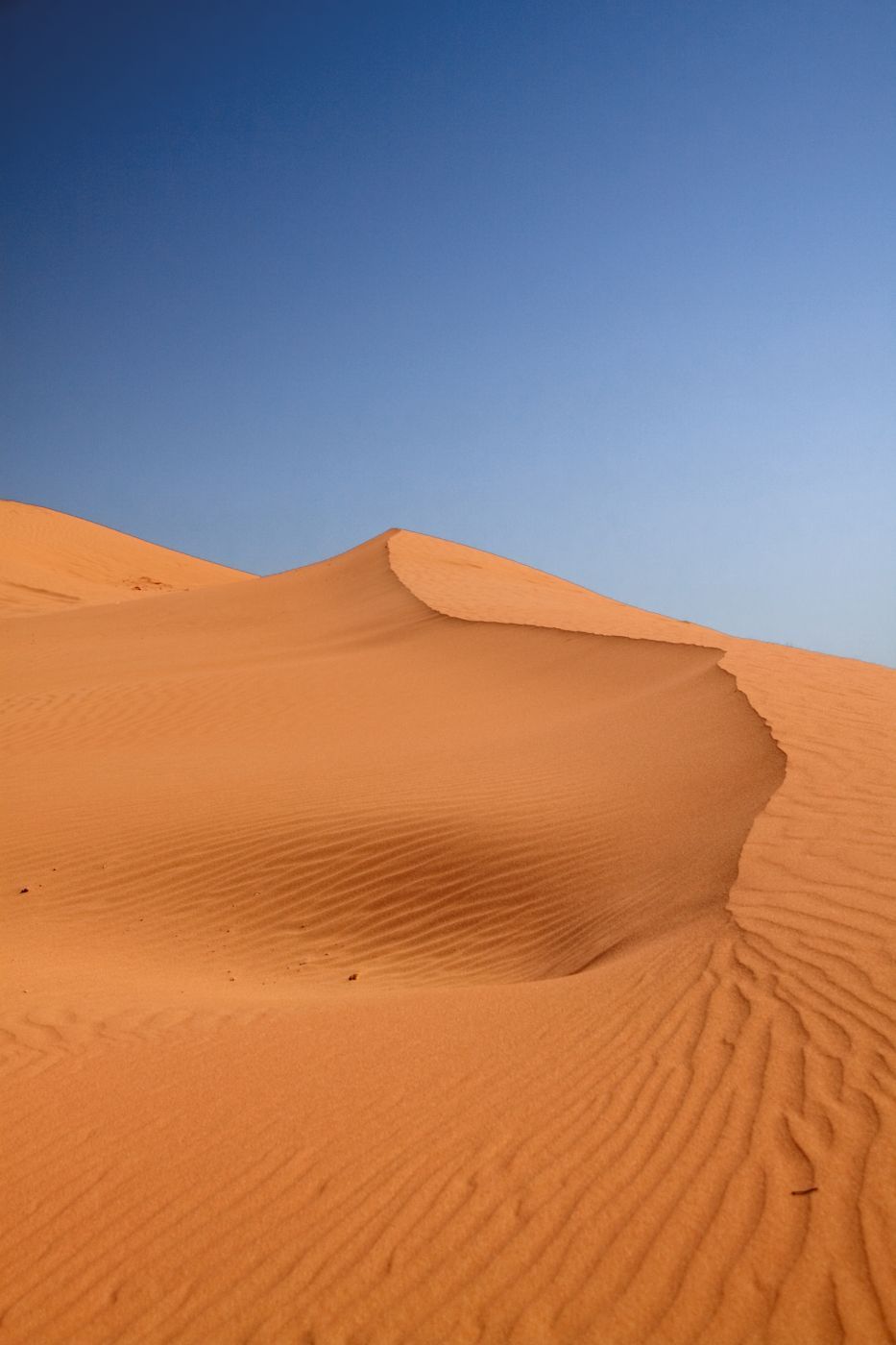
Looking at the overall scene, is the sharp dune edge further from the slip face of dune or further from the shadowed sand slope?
the shadowed sand slope

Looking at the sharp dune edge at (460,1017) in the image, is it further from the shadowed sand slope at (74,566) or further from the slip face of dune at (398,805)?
the shadowed sand slope at (74,566)

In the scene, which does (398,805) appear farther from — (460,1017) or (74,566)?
(74,566)

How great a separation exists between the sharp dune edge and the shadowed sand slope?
1655 cm

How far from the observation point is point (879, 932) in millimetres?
5008

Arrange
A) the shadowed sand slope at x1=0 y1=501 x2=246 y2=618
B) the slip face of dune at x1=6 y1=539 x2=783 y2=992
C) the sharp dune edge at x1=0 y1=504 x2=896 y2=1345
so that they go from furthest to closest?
the shadowed sand slope at x1=0 y1=501 x2=246 y2=618, the slip face of dune at x1=6 y1=539 x2=783 y2=992, the sharp dune edge at x1=0 y1=504 x2=896 y2=1345

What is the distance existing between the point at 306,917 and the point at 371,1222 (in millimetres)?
4493

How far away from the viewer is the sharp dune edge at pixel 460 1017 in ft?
9.74

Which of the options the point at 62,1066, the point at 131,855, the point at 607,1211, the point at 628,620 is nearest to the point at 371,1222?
the point at 607,1211

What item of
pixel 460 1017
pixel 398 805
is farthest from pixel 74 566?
pixel 460 1017

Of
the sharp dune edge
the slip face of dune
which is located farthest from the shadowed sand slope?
the sharp dune edge

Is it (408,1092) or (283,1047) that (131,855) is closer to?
(283,1047)

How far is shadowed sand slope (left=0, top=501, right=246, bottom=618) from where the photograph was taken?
28.6 metres

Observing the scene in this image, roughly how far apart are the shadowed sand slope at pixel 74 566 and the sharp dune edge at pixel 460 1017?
16.5m

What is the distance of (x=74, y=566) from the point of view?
118 ft
